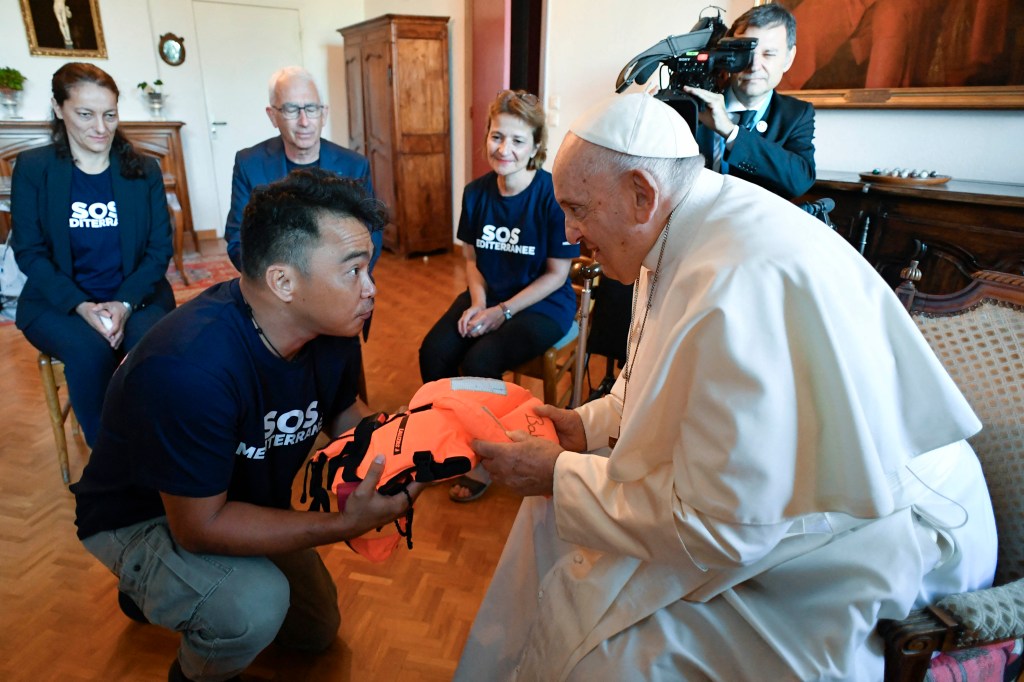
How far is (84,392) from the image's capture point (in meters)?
2.34

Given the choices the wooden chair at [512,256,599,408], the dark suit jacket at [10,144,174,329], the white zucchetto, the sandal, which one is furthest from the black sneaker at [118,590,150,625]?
the white zucchetto

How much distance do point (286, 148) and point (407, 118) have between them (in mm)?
3621

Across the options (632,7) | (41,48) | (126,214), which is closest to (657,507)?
→ (126,214)

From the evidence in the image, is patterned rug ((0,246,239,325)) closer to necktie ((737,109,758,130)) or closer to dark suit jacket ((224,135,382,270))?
dark suit jacket ((224,135,382,270))

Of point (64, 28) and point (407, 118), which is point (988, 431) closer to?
point (407, 118)

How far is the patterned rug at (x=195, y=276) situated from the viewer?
4.58 metres

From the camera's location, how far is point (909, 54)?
9.49 feet

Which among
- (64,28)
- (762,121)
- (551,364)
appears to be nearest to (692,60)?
(762,121)

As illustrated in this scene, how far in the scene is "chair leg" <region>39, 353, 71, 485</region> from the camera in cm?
237

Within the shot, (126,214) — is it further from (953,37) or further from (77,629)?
(953,37)

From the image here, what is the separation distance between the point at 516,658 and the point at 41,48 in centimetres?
725

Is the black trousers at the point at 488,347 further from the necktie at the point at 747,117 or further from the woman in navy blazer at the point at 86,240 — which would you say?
the woman in navy blazer at the point at 86,240

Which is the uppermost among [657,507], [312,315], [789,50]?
[789,50]

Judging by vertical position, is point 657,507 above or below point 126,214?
below
